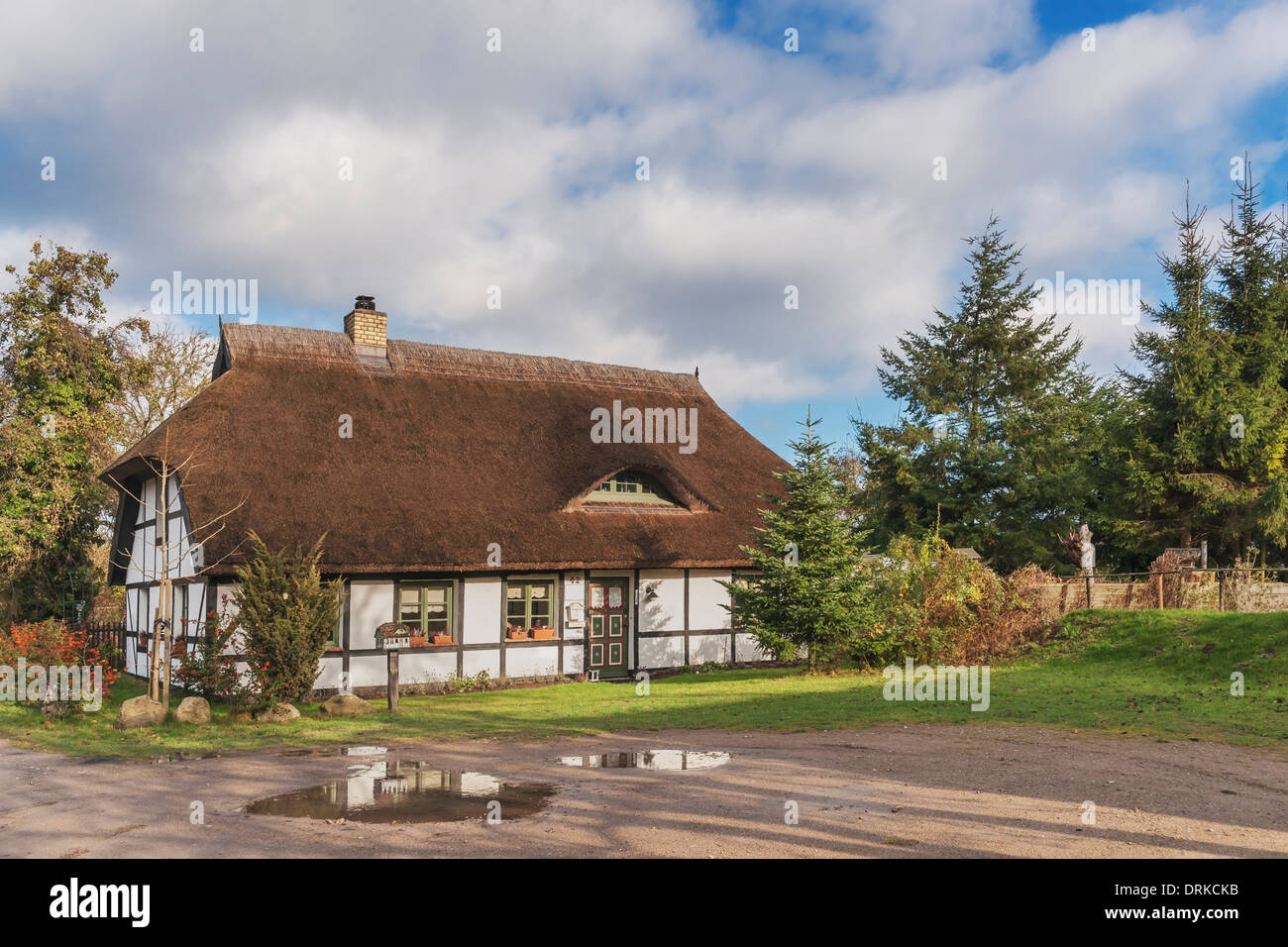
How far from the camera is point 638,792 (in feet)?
29.5

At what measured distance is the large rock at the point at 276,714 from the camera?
1463 centimetres

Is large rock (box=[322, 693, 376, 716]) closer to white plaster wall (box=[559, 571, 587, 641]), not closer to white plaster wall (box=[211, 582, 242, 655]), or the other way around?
white plaster wall (box=[211, 582, 242, 655])

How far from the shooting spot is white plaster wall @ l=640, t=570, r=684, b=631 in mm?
21406

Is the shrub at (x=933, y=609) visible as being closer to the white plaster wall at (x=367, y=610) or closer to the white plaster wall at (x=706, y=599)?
the white plaster wall at (x=706, y=599)

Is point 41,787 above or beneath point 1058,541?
beneath

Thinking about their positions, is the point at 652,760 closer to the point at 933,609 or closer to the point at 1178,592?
the point at 933,609

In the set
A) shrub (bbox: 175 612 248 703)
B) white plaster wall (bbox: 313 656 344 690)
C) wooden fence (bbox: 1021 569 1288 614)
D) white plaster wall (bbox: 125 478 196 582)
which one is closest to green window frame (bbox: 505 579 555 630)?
white plaster wall (bbox: 313 656 344 690)

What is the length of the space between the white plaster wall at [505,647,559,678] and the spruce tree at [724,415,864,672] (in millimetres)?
4204

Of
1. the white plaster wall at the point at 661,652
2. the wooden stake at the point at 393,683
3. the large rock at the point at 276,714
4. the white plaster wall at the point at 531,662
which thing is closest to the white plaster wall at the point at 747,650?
the white plaster wall at the point at 661,652

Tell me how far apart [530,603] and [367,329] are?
7.95m
